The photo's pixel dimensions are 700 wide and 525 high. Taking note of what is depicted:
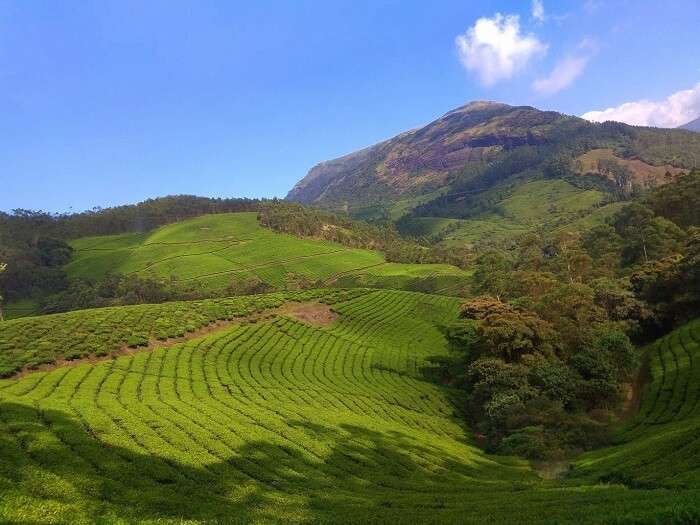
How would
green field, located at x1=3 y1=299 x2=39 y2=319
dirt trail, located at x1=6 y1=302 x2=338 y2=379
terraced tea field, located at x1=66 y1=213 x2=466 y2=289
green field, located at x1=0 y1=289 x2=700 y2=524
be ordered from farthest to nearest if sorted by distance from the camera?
terraced tea field, located at x1=66 y1=213 x2=466 y2=289, green field, located at x1=3 y1=299 x2=39 y2=319, dirt trail, located at x1=6 y1=302 x2=338 y2=379, green field, located at x1=0 y1=289 x2=700 y2=524

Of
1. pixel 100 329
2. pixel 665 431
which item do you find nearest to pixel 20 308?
pixel 100 329

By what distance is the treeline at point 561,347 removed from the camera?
3697 cm

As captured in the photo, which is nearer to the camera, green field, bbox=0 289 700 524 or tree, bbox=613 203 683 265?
green field, bbox=0 289 700 524

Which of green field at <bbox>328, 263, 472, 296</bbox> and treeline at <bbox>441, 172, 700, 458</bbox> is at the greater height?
green field at <bbox>328, 263, 472, 296</bbox>

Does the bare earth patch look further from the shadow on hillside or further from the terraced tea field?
the terraced tea field

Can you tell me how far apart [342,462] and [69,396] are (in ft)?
60.2

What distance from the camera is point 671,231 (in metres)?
85.3

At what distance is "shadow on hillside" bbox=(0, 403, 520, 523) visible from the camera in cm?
1419

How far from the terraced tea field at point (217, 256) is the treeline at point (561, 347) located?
83403 millimetres

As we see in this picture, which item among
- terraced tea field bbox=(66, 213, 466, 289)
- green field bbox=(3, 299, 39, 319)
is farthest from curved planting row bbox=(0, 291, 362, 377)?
green field bbox=(3, 299, 39, 319)

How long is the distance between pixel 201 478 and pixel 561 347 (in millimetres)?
41519

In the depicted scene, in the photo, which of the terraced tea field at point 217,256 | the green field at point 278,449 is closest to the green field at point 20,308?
the terraced tea field at point 217,256

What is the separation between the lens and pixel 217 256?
162 metres

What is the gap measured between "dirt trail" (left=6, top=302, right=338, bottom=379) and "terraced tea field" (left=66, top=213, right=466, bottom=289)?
200 ft
